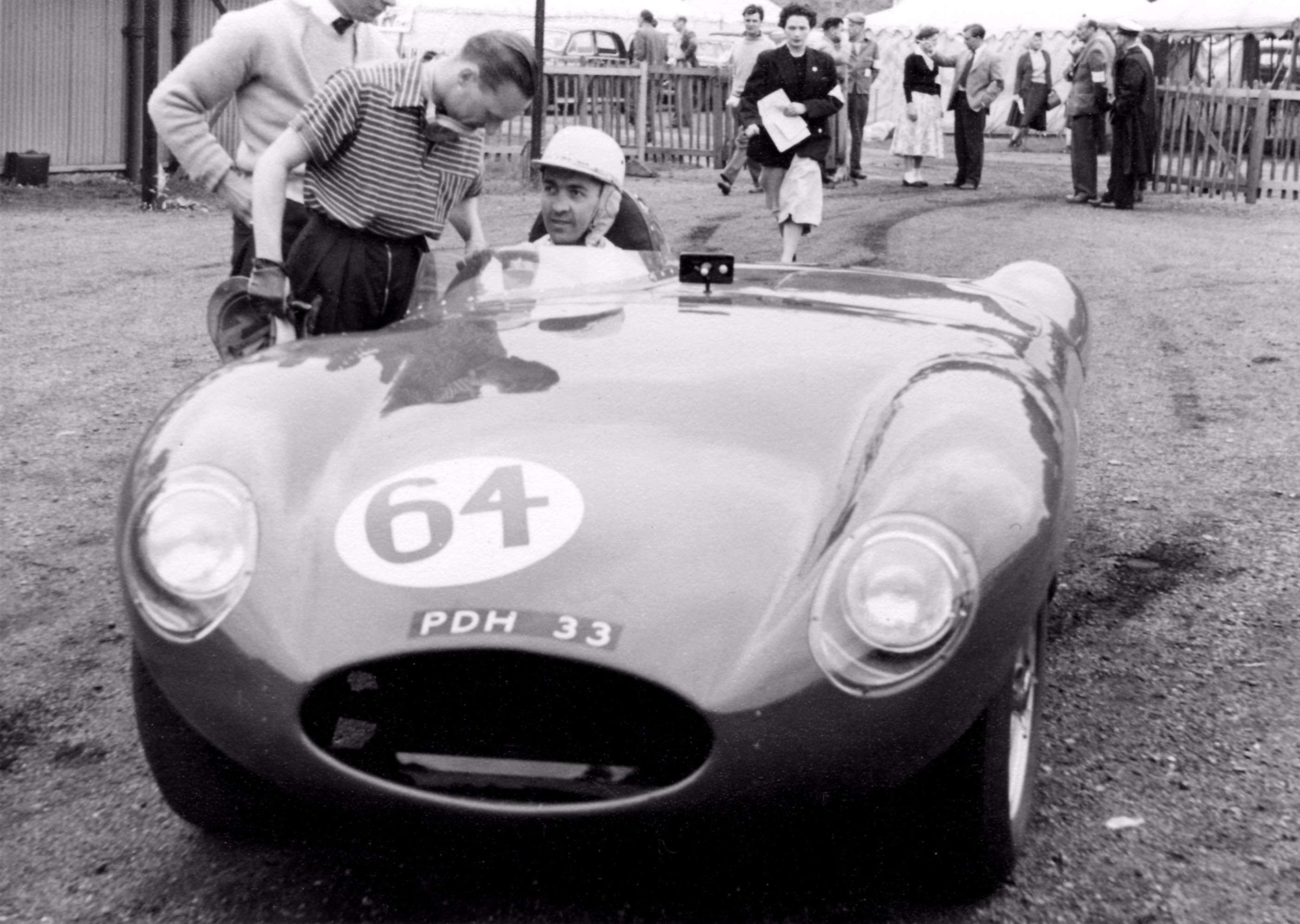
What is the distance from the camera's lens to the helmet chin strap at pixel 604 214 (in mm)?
4707

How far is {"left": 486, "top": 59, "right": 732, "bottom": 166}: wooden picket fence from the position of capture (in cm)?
1962

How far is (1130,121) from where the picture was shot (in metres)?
16.0

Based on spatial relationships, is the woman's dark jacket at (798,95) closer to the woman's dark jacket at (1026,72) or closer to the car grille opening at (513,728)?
the car grille opening at (513,728)

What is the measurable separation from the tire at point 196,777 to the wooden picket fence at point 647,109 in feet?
56.1

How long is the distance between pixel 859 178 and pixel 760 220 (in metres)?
5.02

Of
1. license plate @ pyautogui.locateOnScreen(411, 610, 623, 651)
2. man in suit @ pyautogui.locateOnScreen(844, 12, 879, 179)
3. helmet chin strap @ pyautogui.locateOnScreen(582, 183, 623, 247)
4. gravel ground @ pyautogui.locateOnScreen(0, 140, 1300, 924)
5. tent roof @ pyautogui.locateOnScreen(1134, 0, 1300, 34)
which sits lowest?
gravel ground @ pyautogui.locateOnScreen(0, 140, 1300, 924)

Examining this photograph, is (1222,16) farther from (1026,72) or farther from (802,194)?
(802,194)

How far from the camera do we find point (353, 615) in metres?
2.47

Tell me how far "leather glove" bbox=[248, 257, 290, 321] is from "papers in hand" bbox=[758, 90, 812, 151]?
21.1 ft

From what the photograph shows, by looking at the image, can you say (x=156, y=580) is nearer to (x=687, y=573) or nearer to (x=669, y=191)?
(x=687, y=573)

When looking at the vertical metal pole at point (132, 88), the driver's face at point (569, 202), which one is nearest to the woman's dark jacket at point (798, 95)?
the driver's face at point (569, 202)

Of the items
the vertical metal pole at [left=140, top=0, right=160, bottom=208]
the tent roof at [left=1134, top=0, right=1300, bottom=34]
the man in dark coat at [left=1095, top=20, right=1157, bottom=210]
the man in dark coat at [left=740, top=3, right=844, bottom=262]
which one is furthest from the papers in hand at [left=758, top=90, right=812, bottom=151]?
the tent roof at [left=1134, top=0, right=1300, bottom=34]

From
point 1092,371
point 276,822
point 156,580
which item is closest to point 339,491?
point 156,580

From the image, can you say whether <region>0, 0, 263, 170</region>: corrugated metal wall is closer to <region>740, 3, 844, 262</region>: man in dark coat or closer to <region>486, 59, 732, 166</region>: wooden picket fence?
<region>486, 59, 732, 166</region>: wooden picket fence
